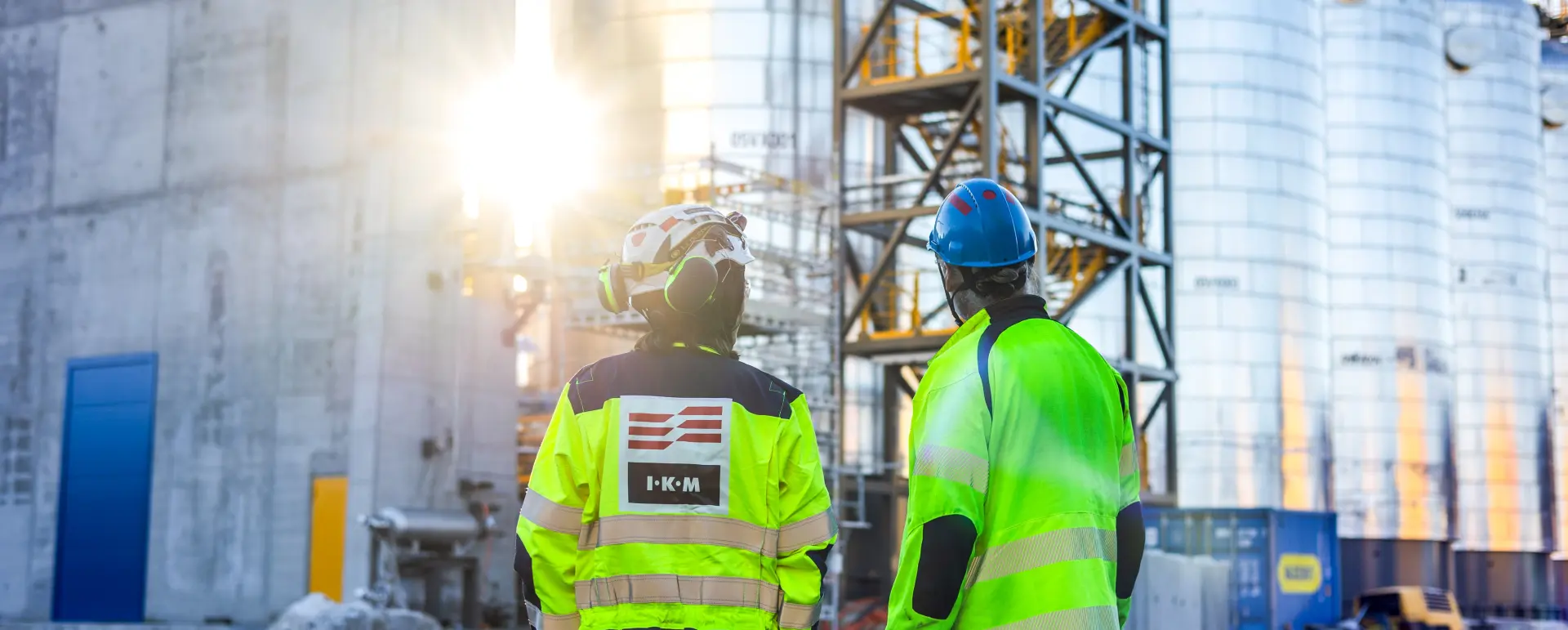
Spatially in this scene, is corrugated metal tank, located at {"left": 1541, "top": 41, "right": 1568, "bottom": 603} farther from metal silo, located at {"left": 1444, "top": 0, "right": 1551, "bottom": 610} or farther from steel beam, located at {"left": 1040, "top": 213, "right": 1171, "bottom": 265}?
steel beam, located at {"left": 1040, "top": 213, "right": 1171, "bottom": 265}

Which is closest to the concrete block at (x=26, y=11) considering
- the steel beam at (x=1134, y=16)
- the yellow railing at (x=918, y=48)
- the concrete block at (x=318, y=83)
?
the concrete block at (x=318, y=83)

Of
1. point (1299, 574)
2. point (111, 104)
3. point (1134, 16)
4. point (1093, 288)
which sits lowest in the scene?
point (1299, 574)

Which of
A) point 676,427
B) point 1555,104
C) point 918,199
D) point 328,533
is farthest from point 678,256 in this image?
point 1555,104

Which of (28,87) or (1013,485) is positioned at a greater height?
(28,87)

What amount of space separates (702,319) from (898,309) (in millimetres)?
25516

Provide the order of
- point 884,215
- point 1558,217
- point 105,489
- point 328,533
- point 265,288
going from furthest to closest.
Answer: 1. point 1558,217
2. point 884,215
3. point 105,489
4. point 265,288
5. point 328,533

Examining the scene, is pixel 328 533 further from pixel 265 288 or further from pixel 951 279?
pixel 951 279

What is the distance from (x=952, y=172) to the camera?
29.7 m

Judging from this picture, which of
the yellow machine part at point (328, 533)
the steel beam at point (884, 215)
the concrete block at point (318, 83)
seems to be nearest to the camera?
the yellow machine part at point (328, 533)

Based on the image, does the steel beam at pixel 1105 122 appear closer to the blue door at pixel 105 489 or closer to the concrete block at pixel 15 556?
the blue door at pixel 105 489

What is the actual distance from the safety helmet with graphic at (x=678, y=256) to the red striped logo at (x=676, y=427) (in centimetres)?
30

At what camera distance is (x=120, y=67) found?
2352 cm

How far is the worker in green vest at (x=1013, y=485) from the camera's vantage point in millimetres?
3955

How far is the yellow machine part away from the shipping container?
14.4 meters
